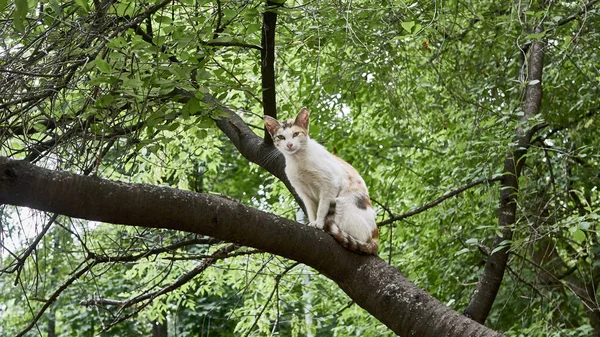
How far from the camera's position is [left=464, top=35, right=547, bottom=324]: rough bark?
496 centimetres

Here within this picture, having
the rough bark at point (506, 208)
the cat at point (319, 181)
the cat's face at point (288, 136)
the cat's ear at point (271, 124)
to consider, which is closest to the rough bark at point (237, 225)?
the cat at point (319, 181)

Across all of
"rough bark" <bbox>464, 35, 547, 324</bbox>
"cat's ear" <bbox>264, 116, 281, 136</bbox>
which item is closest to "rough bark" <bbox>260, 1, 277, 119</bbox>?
"cat's ear" <bbox>264, 116, 281, 136</bbox>

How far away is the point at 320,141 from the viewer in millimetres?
6926

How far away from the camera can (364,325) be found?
8062 mm

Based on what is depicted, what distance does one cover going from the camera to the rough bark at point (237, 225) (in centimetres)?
249

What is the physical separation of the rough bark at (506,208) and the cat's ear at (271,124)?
4.73 ft

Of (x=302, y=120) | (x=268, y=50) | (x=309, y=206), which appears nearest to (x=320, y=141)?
(x=302, y=120)

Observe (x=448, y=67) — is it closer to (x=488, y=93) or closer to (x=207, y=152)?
(x=488, y=93)

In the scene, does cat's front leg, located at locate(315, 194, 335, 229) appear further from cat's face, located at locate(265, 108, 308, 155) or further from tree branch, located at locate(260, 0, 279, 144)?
tree branch, located at locate(260, 0, 279, 144)

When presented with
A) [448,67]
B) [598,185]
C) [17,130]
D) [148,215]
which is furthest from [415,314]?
[448,67]

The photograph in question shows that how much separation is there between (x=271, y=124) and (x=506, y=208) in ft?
6.24

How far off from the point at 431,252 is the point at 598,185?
167cm

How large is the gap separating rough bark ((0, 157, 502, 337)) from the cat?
872 millimetres

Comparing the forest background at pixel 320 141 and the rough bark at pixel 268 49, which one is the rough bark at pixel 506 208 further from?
the rough bark at pixel 268 49
